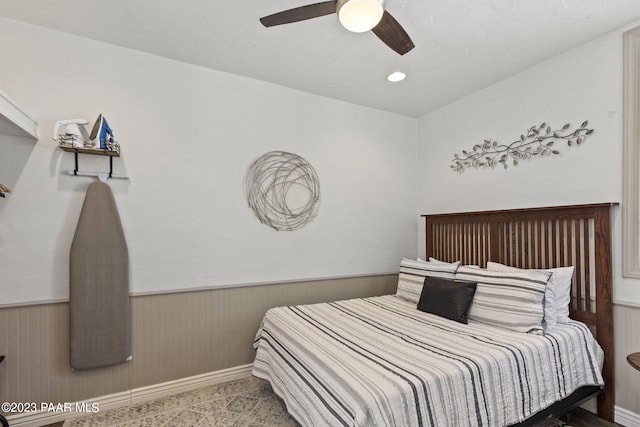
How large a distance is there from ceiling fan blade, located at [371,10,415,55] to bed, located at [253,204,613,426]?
169 centimetres

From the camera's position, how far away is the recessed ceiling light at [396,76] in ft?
8.31

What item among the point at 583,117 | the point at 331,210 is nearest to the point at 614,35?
the point at 583,117

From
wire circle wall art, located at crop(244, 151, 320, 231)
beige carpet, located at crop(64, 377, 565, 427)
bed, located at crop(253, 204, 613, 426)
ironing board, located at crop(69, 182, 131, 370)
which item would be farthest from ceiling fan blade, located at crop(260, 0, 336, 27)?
beige carpet, located at crop(64, 377, 565, 427)

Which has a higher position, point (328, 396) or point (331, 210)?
point (331, 210)

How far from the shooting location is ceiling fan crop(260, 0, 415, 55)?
133 centimetres

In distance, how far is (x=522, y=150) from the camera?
2529mm

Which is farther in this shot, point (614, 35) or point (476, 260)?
point (476, 260)

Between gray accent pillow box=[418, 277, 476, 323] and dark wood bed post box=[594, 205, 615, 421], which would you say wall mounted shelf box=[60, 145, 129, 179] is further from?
dark wood bed post box=[594, 205, 615, 421]

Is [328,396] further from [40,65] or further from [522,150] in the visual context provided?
[40,65]

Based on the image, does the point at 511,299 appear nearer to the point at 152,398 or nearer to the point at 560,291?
the point at 560,291

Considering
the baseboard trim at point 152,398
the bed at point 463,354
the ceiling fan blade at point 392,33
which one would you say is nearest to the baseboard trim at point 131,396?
the baseboard trim at point 152,398

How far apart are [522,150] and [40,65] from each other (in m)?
3.74

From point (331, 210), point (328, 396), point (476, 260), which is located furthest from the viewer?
point (331, 210)

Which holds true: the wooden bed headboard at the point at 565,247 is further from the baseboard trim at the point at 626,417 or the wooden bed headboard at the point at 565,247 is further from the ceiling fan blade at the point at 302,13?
the ceiling fan blade at the point at 302,13
